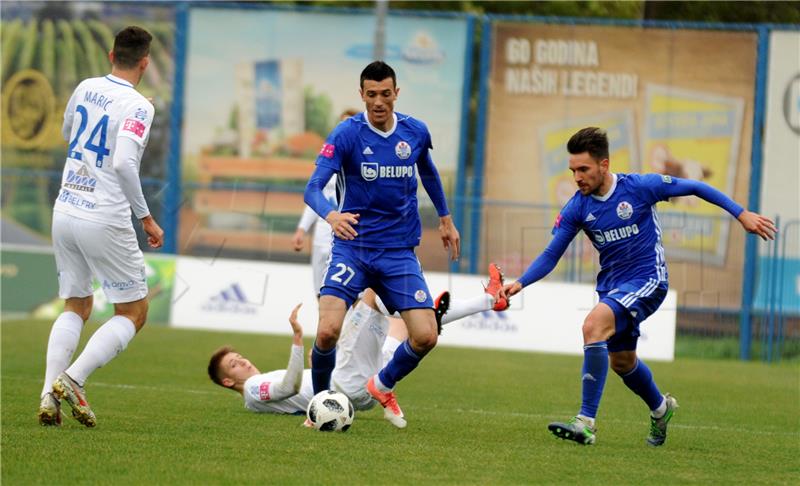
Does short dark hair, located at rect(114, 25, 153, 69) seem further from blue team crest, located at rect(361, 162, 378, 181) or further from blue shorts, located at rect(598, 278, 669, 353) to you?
blue shorts, located at rect(598, 278, 669, 353)

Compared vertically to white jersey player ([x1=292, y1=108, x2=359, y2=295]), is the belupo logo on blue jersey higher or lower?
higher

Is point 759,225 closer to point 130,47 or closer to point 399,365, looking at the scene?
point 399,365

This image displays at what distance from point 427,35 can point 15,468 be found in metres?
16.5

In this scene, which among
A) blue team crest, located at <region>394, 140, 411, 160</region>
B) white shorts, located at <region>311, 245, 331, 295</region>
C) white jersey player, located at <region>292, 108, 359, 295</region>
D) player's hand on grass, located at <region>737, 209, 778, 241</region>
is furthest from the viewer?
white shorts, located at <region>311, 245, 331, 295</region>

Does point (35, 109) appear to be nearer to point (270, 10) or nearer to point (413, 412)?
point (270, 10)

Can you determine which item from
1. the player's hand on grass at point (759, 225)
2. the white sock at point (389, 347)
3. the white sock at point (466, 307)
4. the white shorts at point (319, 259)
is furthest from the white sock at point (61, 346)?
the white shorts at point (319, 259)

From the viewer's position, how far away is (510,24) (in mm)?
22344

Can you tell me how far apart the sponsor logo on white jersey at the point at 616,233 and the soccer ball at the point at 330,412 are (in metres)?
1.93

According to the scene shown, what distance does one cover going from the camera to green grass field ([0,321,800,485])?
274 inches

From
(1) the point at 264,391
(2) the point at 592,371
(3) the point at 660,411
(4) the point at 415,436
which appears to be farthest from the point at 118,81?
(3) the point at 660,411

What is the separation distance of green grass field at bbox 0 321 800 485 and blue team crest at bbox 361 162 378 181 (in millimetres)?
1629

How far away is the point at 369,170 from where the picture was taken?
8781 mm

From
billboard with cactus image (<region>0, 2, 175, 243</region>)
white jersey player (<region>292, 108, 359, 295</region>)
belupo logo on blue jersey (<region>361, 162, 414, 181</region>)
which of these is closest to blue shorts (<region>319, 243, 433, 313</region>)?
belupo logo on blue jersey (<region>361, 162, 414, 181</region>)

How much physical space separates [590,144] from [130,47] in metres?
2.91
